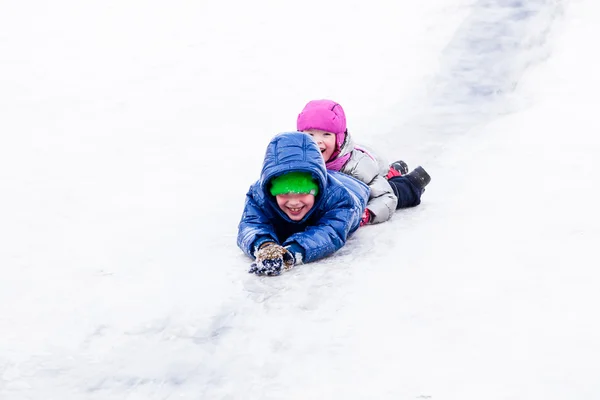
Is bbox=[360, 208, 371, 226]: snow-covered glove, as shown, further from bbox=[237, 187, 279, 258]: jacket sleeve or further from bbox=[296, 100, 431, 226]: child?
bbox=[237, 187, 279, 258]: jacket sleeve

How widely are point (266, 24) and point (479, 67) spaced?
2613 millimetres

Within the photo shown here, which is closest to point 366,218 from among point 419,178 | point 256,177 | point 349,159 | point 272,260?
Answer: point 349,159

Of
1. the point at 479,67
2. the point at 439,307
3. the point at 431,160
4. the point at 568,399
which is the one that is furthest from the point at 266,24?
the point at 568,399

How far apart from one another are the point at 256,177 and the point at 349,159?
3.53 ft

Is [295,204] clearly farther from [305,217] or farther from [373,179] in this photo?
[373,179]

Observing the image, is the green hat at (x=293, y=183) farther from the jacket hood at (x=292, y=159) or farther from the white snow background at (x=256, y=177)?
the white snow background at (x=256, y=177)

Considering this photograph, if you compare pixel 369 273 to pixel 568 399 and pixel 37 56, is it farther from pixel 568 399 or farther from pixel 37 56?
pixel 37 56

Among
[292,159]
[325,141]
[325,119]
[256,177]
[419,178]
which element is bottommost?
[256,177]

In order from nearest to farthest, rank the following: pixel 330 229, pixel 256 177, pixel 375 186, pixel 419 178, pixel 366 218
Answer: pixel 330 229 < pixel 366 218 < pixel 375 186 < pixel 419 178 < pixel 256 177

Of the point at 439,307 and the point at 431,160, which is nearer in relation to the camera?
the point at 439,307

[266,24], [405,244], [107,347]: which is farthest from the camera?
[266,24]

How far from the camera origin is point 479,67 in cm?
794

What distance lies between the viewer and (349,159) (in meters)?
4.56

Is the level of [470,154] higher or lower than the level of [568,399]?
lower
